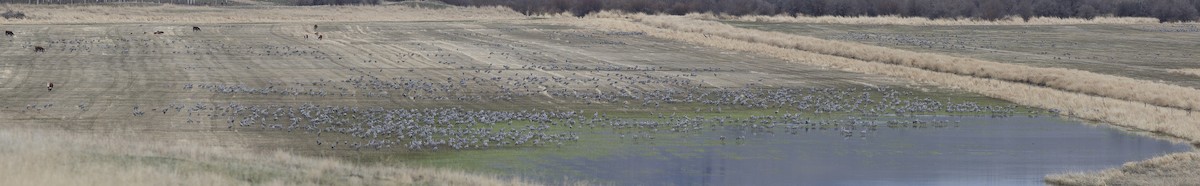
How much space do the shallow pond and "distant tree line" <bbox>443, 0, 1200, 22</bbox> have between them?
118757 millimetres

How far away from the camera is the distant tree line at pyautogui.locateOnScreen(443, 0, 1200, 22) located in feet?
527

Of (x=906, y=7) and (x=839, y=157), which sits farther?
(x=906, y=7)

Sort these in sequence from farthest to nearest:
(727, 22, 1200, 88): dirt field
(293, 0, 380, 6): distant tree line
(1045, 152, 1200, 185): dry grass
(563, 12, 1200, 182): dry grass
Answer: (293, 0, 380, 6): distant tree line → (727, 22, 1200, 88): dirt field → (563, 12, 1200, 182): dry grass → (1045, 152, 1200, 185): dry grass

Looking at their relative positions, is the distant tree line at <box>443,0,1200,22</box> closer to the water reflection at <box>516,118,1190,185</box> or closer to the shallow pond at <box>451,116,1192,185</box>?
the shallow pond at <box>451,116,1192,185</box>

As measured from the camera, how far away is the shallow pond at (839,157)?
32406 millimetres

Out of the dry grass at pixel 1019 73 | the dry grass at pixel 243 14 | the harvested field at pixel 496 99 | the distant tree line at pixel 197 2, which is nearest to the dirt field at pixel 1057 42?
the dry grass at pixel 1019 73

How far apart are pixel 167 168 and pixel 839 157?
51.7ft

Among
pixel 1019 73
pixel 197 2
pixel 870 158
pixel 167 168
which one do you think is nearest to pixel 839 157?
pixel 870 158

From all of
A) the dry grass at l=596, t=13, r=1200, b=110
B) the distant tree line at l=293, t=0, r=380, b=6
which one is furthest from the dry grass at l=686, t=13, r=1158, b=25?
→ the dry grass at l=596, t=13, r=1200, b=110

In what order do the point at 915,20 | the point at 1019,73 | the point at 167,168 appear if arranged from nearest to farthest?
1. the point at 167,168
2. the point at 1019,73
3. the point at 915,20

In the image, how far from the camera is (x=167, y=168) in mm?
25938

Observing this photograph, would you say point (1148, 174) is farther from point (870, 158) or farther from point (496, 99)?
point (496, 99)

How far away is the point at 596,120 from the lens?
4441cm

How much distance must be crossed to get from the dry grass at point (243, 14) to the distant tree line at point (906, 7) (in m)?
8.99
